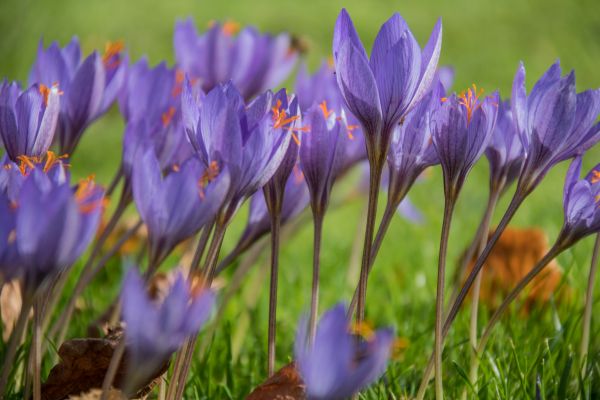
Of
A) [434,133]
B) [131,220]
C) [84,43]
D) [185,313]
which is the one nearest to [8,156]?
[185,313]

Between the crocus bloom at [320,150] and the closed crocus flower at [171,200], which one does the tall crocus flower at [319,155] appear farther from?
the closed crocus flower at [171,200]

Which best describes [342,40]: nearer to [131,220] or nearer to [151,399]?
[151,399]

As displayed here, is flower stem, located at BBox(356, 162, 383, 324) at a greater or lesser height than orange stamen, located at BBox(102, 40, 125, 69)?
lesser

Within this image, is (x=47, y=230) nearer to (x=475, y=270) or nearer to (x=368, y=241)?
(x=368, y=241)

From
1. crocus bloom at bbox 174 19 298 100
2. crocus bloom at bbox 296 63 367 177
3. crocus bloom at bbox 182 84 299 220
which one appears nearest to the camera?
crocus bloom at bbox 182 84 299 220

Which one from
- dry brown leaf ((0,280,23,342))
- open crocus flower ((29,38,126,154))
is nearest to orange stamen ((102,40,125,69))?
open crocus flower ((29,38,126,154))

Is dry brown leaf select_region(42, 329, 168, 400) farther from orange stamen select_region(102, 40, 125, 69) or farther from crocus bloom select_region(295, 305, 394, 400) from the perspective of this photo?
orange stamen select_region(102, 40, 125, 69)

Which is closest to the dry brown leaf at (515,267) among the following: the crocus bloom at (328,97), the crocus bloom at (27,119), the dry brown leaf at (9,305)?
the crocus bloom at (328,97)
